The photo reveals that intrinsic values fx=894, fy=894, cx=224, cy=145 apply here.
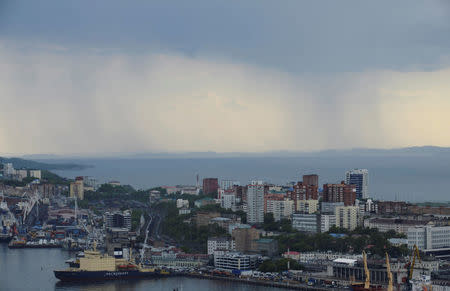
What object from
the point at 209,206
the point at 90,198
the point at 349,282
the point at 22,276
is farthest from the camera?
the point at 90,198

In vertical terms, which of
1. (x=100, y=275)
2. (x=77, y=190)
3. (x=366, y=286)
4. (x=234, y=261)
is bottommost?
(x=100, y=275)

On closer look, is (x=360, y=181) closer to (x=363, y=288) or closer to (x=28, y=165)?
(x=363, y=288)

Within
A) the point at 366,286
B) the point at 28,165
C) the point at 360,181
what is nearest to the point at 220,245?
the point at 366,286

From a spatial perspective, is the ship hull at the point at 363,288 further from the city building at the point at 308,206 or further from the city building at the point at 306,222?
the city building at the point at 308,206

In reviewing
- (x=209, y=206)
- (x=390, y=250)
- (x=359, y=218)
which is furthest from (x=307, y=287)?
(x=209, y=206)

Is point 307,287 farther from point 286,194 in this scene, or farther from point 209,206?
point 209,206

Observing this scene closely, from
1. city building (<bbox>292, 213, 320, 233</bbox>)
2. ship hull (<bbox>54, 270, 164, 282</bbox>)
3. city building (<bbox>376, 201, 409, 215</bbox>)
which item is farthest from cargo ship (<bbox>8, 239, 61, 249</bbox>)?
city building (<bbox>376, 201, 409, 215</bbox>)

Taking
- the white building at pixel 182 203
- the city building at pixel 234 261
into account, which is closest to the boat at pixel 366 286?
the city building at pixel 234 261
